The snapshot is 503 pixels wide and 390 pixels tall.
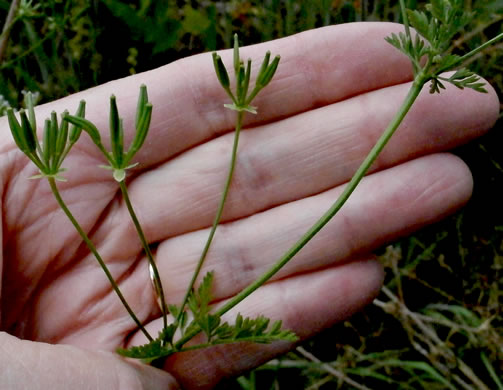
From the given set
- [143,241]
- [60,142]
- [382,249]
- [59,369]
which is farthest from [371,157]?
[382,249]

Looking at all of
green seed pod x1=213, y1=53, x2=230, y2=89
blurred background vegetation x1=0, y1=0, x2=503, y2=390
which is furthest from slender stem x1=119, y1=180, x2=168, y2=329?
blurred background vegetation x1=0, y1=0, x2=503, y2=390

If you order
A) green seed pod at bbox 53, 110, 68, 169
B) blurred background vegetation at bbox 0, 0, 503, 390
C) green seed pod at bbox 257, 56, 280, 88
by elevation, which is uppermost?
green seed pod at bbox 257, 56, 280, 88

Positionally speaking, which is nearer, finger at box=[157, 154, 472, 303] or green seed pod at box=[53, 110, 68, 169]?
Result: green seed pod at box=[53, 110, 68, 169]

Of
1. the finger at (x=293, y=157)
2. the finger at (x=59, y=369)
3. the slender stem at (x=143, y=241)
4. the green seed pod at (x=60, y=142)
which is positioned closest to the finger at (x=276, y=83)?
the finger at (x=293, y=157)

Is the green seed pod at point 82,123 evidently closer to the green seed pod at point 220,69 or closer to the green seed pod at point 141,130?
the green seed pod at point 141,130

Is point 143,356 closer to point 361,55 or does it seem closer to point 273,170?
point 273,170

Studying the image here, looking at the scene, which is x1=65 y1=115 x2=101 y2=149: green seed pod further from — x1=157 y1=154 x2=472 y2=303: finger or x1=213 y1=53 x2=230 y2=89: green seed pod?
x1=157 y1=154 x2=472 y2=303: finger
